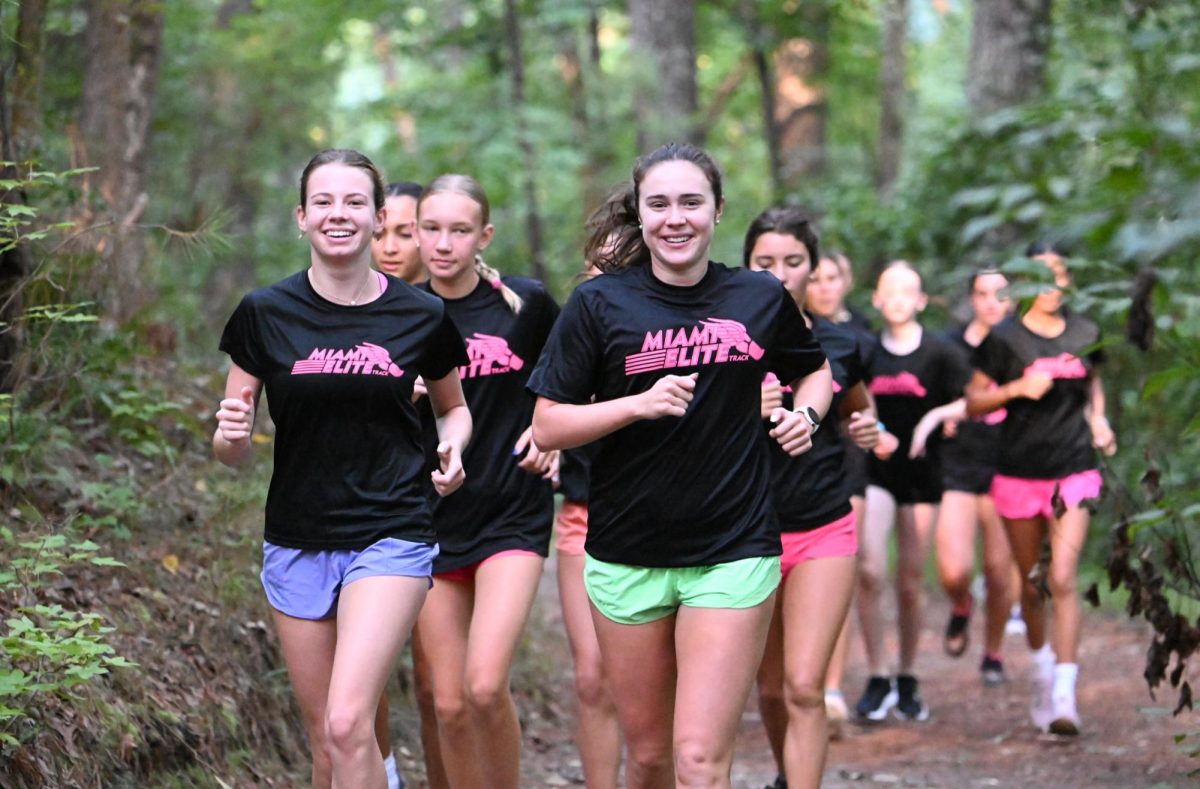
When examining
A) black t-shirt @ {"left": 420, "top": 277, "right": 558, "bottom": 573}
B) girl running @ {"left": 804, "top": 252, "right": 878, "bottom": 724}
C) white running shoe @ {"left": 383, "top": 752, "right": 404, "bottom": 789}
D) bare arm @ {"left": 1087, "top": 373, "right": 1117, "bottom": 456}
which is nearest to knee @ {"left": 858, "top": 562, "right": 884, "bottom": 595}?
girl running @ {"left": 804, "top": 252, "right": 878, "bottom": 724}

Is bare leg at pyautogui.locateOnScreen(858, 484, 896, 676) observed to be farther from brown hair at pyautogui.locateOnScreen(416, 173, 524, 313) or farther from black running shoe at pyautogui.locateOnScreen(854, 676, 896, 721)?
brown hair at pyautogui.locateOnScreen(416, 173, 524, 313)

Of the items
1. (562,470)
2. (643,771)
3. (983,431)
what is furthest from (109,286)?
(983,431)

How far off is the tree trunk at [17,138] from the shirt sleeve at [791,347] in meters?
2.80

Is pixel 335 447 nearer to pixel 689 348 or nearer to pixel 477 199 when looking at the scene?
pixel 689 348

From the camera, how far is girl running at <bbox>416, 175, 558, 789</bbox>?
5.77m

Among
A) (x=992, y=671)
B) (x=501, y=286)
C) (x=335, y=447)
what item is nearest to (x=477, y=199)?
(x=501, y=286)

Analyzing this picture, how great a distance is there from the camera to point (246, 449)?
15.7ft

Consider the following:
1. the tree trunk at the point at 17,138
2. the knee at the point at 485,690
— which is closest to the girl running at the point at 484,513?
the knee at the point at 485,690

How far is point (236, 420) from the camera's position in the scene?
15.3 ft

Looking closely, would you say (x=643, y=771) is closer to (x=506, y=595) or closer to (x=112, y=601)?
(x=506, y=595)

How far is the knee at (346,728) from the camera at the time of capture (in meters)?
4.55

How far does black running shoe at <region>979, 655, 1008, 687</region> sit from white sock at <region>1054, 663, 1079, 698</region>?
1855 mm

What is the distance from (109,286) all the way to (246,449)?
3.58 m

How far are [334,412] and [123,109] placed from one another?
587 centimetres
